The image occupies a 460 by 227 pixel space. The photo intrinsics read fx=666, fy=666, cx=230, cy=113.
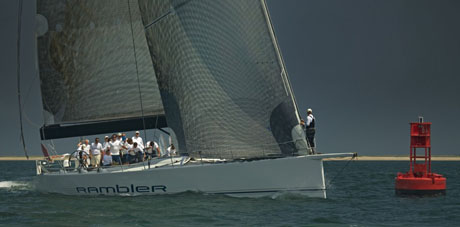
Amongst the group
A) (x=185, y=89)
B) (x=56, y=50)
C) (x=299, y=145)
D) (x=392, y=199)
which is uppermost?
(x=56, y=50)

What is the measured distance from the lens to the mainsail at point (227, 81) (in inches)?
765

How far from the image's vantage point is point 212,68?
2019 cm

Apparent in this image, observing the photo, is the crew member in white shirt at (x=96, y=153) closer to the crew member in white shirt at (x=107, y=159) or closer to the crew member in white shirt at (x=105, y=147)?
the crew member in white shirt at (x=105, y=147)

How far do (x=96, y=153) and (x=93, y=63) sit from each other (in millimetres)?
3449

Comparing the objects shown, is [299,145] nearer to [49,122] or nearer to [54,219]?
[54,219]

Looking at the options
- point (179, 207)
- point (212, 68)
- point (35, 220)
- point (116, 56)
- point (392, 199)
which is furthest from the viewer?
point (116, 56)

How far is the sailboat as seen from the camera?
63.7ft

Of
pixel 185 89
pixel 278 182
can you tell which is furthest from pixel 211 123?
pixel 278 182

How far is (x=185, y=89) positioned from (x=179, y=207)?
14.2 ft

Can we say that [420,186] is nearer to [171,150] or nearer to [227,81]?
[227,81]

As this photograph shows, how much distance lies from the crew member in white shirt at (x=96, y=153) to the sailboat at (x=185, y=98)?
0.48m

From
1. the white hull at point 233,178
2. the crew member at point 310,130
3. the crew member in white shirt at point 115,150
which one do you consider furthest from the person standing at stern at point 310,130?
the crew member in white shirt at point 115,150

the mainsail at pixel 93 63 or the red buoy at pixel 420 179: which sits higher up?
the mainsail at pixel 93 63

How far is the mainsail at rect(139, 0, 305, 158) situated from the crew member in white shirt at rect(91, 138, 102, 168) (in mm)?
3994
